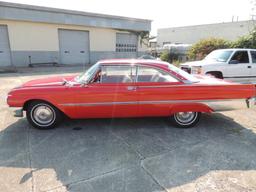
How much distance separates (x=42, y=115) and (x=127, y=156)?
2.10 m

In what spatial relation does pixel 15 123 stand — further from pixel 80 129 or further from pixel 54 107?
pixel 80 129

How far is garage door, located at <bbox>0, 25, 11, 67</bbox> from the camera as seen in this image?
15.6m

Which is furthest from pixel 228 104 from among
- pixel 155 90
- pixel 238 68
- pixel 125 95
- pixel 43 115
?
pixel 238 68

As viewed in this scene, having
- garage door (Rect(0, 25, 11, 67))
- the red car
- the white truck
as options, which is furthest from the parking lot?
garage door (Rect(0, 25, 11, 67))

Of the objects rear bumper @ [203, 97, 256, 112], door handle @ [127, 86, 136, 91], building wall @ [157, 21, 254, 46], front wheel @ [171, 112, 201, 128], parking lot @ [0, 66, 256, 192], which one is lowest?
parking lot @ [0, 66, 256, 192]

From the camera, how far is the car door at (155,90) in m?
4.23

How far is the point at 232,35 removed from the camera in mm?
31188

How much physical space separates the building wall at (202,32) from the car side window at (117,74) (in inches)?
1017

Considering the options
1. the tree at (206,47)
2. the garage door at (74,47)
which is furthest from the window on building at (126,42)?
the tree at (206,47)

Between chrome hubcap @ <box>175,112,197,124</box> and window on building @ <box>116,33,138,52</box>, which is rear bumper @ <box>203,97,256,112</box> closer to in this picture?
chrome hubcap @ <box>175,112,197,124</box>

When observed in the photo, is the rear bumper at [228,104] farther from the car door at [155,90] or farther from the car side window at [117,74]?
the car side window at [117,74]

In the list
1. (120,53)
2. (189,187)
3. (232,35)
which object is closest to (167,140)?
(189,187)

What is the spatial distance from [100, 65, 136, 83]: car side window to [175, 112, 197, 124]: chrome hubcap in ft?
4.26

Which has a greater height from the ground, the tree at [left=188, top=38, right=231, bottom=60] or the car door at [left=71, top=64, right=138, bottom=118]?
the tree at [left=188, top=38, right=231, bottom=60]
